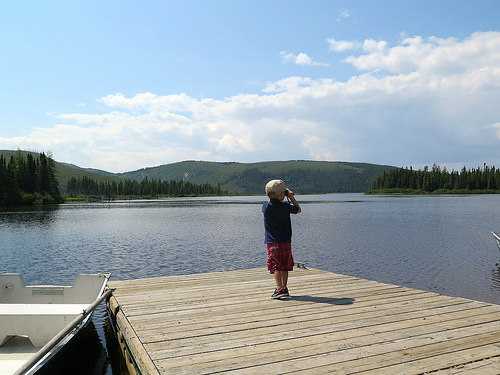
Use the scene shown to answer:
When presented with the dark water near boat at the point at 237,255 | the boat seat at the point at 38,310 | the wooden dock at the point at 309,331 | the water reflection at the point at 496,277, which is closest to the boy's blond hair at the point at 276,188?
the wooden dock at the point at 309,331

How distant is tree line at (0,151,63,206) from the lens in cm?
10844

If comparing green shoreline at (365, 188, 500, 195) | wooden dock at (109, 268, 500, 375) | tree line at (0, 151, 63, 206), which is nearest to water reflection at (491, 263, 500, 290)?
wooden dock at (109, 268, 500, 375)

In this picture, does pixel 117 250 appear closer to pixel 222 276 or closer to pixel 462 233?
pixel 222 276

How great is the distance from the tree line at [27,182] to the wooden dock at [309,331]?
114 meters

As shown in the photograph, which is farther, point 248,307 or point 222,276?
point 222,276

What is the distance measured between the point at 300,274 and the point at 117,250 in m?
22.6

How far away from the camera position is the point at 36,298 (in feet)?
39.1

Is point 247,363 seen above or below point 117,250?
above

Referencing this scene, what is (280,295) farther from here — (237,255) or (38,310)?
(237,255)

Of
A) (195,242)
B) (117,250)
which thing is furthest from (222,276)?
(195,242)

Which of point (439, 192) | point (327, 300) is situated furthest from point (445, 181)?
point (327, 300)

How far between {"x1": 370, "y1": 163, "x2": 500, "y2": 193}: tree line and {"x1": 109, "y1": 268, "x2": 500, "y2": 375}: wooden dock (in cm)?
18713

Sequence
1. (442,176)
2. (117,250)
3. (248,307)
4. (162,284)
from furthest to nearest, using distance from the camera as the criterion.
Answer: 1. (442,176)
2. (117,250)
3. (162,284)
4. (248,307)

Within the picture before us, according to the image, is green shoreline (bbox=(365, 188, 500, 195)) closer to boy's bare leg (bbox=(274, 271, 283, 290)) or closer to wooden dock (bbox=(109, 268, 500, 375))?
wooden dock (bbox=(109, 268, 500, 375))
